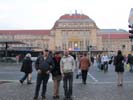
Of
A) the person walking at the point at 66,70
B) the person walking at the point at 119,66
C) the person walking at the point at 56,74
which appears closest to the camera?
the person walking at the point at 66,70

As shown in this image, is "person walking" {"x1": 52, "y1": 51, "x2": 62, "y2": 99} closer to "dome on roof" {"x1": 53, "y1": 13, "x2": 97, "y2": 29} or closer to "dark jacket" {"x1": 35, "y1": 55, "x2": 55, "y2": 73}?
"dark jacket" {"x1": 35, "y1": 55, "x2": 55, "y2": 73}

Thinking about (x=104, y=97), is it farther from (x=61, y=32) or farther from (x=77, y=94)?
(x=61, y=32)

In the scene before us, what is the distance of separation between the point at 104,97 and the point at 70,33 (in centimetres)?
18022

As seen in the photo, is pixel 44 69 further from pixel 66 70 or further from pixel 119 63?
pixel 119 63

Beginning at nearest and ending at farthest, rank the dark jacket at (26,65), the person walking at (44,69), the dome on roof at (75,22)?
1. the person walking at (44,69)
2. the dark jacket at (26,65)
3. the dome on roof at (75,22)

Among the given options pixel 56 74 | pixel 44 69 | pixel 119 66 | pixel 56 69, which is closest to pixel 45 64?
pixel 44 69

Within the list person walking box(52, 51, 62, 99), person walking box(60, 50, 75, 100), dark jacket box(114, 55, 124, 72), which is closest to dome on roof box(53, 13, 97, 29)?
dark jacket box(114, 55, 124, 72)

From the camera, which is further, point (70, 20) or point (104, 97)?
point (70, 20)

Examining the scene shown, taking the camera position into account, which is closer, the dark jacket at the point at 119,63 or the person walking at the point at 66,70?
the person walking at the point at 66,70

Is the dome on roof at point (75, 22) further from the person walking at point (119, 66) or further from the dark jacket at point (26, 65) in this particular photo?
the person walking at point (119, 66)

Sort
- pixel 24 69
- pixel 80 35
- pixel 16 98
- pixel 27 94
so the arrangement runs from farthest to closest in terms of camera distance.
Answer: pixel 80 35
pixel 24 69
pixel 27 94
pixel 16 98

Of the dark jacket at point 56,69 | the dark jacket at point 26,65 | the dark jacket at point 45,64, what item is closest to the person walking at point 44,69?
the dark jacket at point 45,64

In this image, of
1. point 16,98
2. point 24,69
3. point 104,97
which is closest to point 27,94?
point 16,98

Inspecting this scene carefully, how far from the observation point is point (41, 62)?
587 inches
